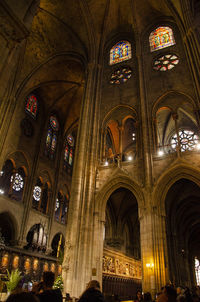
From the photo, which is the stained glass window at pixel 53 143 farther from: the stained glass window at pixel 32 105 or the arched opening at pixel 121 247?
the arched opening at pixel 121 247

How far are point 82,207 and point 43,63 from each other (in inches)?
A: 567

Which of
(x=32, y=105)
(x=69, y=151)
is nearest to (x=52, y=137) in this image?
(x=69, y=151)

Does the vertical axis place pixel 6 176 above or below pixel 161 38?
below

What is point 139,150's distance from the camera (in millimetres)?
15742

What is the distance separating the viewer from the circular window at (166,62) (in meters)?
18.4

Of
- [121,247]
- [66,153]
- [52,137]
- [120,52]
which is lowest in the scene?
[121,247]

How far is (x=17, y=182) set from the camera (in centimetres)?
2194

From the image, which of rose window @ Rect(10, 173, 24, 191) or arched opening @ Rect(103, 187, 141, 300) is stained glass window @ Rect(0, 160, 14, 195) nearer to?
rose window @ Rect(10, 173, 24, 191)

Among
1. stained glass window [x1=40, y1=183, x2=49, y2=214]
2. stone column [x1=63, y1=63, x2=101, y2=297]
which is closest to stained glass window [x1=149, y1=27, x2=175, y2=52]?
stone column [x1=63, y1=63, x2=101, y2=297]

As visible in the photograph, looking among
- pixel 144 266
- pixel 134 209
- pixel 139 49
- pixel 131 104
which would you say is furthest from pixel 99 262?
pixel 139 49

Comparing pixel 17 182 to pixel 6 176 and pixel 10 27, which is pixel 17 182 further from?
pixel 10 27

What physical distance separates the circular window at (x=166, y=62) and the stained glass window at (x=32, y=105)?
509 inches

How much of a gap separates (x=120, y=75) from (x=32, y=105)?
10227 mm

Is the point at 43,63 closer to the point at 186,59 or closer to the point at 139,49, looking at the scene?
the point at 139,49
